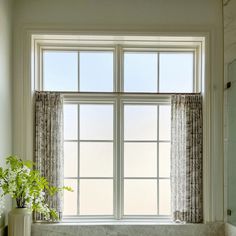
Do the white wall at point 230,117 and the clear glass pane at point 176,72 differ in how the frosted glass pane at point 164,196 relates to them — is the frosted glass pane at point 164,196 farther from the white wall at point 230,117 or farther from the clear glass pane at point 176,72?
the clear glass pane at point 176,72

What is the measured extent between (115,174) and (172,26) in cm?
146

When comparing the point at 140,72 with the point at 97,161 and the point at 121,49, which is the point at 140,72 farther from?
the point at 97,161

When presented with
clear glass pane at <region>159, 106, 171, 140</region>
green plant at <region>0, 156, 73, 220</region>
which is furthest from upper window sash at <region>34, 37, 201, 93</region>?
green plant at <region>0, 156, 73, 220</region>

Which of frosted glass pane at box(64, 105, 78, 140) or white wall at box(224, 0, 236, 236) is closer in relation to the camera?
white wall at box(224, 0, 236, 236)

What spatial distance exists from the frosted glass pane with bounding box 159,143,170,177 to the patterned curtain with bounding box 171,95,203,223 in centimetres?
12

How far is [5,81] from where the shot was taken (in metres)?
3.03

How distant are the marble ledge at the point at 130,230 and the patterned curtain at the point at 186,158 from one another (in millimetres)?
98

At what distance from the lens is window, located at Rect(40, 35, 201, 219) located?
11.4 ft

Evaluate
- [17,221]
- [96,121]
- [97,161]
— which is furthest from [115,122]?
[17,221]

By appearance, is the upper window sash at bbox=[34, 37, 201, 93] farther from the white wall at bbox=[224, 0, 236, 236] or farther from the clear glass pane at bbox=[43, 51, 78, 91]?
the white wall at bbox=[224, 0, 236, 236]

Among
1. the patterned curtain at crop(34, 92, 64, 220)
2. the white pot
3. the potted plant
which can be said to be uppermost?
the patterned curtain at crop(34, 92, 64, 220)

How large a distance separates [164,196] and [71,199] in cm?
88

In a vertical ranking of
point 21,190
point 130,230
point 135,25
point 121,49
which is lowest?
point 130,230

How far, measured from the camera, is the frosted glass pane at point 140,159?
11.5 feet
